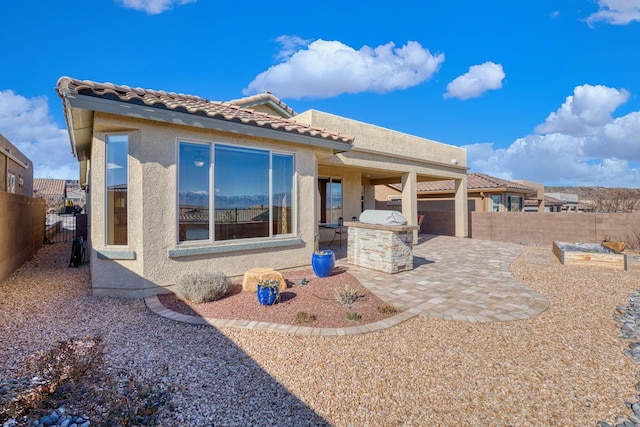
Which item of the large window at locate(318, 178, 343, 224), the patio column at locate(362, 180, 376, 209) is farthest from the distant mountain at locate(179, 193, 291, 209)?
the patio column at locate(362, 180, 376, 209)

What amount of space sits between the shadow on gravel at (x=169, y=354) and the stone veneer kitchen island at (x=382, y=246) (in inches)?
216

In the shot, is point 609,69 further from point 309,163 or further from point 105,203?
point 105,203

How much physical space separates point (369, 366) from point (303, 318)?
1.72 m

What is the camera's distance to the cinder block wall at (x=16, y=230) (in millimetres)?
8258

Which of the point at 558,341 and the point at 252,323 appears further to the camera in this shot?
the point at 252,323

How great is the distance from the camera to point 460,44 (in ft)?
55.3

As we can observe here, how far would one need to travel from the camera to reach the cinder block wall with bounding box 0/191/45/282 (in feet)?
27.1

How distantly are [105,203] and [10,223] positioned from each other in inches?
184

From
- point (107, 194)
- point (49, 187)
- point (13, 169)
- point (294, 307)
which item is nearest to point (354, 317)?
point (294, 307)

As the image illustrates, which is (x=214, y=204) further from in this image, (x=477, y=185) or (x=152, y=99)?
(x=477, y=185)

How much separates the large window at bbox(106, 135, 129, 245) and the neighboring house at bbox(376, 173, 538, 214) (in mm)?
21194

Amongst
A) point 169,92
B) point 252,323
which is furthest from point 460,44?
point 252,323

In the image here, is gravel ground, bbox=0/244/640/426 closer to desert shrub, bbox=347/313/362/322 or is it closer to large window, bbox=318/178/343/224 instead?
desert shrub, bbox=347/313/362/322

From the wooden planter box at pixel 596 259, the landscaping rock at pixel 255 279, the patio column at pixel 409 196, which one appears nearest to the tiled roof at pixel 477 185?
the patio column at pixel 409 196
